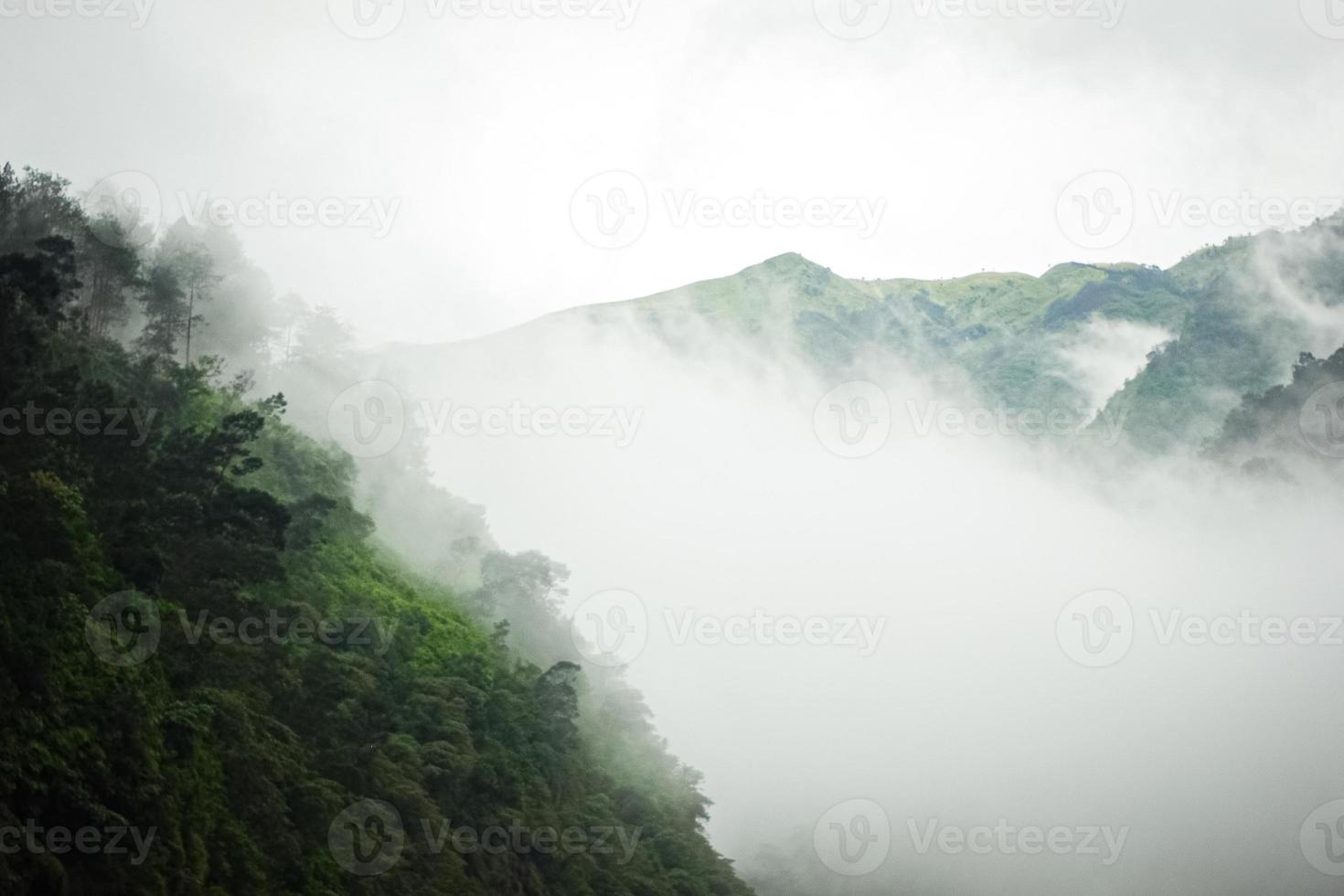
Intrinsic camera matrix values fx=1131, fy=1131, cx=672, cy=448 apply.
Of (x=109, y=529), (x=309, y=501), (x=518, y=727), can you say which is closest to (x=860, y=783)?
(x=518, y=727)

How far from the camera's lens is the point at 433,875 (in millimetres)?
40531

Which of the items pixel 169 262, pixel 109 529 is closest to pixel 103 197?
pixel 169 262

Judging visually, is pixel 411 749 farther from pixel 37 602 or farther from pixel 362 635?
pixel 37 602

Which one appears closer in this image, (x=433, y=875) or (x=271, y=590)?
(x=433, y=875)

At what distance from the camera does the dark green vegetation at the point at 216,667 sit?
28.6m

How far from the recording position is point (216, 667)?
3684 centimetres

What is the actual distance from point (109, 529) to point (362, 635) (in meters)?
14.6

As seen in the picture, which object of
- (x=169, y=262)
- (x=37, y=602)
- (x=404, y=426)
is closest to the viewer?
(x=37, y=602)

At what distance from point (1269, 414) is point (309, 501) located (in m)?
177

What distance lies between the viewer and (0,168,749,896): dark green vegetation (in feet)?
93.8

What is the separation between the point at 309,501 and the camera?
48750 mm

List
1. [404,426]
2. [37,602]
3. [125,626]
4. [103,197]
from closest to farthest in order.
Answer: [37,602] < [125,626] < [103,197] < [404,426]

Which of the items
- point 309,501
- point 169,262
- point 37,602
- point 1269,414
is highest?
point 1269,414

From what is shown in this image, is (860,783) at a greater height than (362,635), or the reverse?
(860,783)
